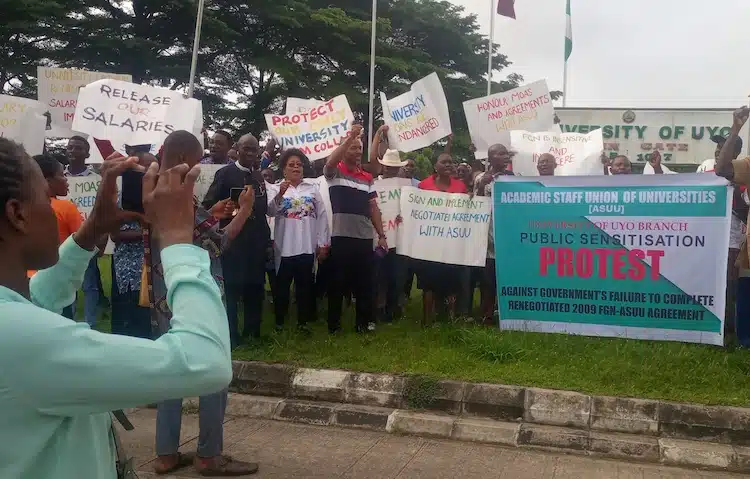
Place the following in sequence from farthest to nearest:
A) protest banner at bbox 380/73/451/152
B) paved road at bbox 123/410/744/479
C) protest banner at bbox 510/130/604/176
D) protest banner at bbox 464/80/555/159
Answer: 1. protest banner at bbox 464/80/555/159
2. protest banner at bbox 380/73/451/152
3. protest banner at bbox 510/130/604/176
4. paved road at bbox 123/410/744/479

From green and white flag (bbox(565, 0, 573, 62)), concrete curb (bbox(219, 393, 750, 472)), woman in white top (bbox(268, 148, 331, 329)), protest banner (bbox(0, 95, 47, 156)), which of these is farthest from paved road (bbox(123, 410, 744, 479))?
green and white flag (bbox(565, 0, 573, 62))

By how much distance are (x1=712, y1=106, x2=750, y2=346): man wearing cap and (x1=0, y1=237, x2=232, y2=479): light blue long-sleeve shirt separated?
5.39m

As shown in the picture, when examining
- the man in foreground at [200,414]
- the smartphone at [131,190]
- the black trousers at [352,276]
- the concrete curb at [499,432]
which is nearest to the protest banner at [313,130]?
the black trousers at [352,276]

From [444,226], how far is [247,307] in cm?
219

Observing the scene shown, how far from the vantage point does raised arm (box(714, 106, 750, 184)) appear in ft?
18.9

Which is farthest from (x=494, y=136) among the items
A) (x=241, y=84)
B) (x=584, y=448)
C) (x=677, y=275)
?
(x=241, y=84)

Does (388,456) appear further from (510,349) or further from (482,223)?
(482,223)

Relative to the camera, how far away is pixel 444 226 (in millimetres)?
7297

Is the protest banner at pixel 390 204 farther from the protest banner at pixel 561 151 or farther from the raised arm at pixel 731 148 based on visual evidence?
the raised arm at pixel 731 148

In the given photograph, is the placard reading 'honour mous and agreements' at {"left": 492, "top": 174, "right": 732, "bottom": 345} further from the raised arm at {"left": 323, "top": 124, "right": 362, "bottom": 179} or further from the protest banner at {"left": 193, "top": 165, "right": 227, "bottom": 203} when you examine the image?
the protest banner at {"left": 193, "top": 165, "right": 227, "bottom": 203}

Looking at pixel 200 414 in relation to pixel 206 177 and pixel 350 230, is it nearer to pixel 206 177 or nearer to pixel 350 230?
pixel 350 230

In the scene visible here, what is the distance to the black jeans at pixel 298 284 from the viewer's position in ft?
22.3

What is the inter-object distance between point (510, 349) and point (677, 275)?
1.65 meters

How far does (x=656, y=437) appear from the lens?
484cm
